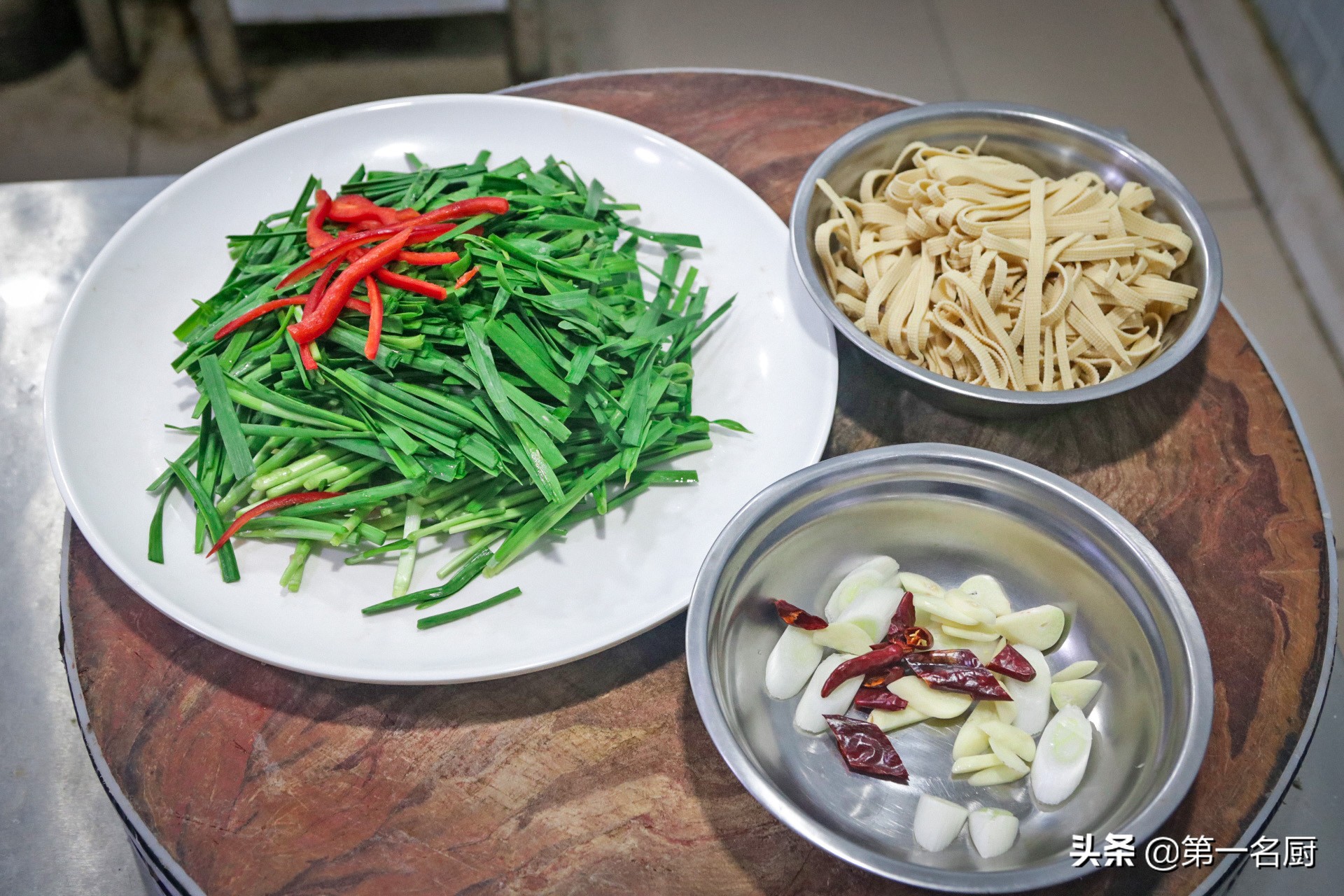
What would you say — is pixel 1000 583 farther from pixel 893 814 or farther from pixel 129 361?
pixel 129 361

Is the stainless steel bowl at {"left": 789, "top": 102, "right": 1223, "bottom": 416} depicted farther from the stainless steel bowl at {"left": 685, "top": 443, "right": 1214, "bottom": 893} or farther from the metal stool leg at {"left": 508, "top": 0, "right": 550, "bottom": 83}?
the metal stool leg at {"left": 508, "top": 0, "right": 550, "bottom": 83}

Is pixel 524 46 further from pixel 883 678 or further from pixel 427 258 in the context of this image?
pixel 883 678

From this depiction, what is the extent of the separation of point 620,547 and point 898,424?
48 centimetres

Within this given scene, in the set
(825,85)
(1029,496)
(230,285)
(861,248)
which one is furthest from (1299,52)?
(230,285)

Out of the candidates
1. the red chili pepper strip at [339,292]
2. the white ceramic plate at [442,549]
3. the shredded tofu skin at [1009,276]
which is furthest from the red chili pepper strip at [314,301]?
the shredded tofu skin at [1009,276]

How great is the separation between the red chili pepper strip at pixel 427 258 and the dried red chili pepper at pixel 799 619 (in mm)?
681

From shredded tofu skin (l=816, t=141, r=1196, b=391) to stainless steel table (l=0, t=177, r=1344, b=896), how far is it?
0.69 m

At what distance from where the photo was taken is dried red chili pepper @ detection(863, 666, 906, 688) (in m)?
1.28

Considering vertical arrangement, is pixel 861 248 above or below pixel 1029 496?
above

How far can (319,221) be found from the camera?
5.16ft

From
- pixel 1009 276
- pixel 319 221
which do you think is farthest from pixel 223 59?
pixel 1009 276

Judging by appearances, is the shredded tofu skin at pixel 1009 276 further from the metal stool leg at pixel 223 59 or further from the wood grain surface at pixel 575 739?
the metal stool leg at pixel 223 59

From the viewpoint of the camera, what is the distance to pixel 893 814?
1.23 meters

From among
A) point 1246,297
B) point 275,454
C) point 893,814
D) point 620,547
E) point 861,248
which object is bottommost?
point 1246,297
